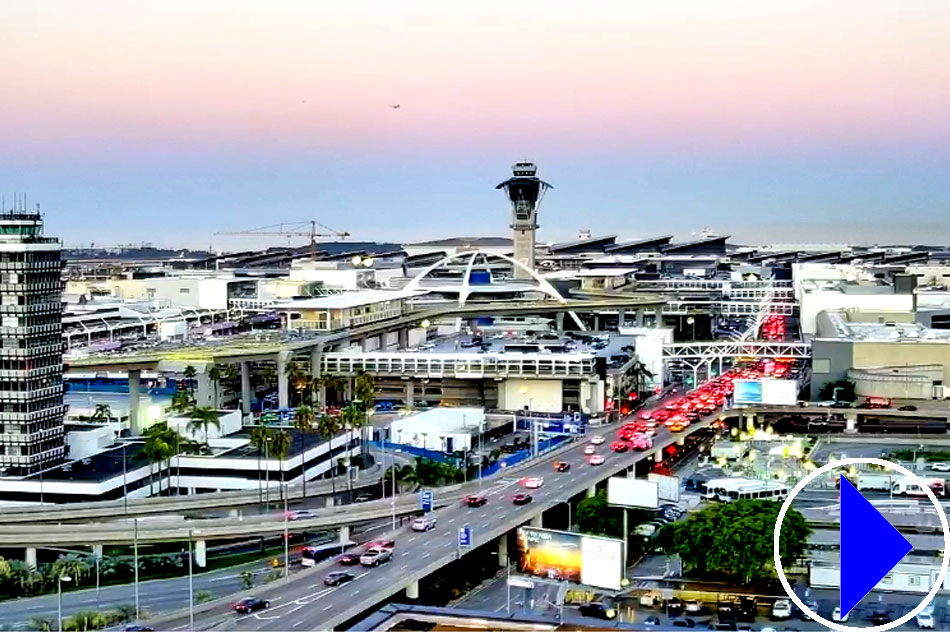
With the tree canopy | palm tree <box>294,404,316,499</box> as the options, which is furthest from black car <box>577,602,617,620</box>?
palm tree <box>294,404,316,499</box>

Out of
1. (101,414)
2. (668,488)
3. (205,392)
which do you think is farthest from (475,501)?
(205,392)

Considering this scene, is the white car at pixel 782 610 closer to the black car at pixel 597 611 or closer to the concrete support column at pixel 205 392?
the black car at pixel 597 611

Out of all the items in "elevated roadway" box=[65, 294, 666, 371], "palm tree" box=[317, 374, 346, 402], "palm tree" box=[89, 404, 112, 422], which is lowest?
"palm tree" box=[89, 404, 112, 422]

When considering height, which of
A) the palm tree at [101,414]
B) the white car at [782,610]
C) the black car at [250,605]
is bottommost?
the white car at [782,610]

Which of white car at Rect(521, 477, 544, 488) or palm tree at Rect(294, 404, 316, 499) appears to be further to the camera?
palm tree at Rect(294, 404, 316, 499)

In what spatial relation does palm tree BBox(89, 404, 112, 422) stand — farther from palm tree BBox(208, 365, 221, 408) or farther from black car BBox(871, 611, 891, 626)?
black car BBox(871, 611, 891, 626)

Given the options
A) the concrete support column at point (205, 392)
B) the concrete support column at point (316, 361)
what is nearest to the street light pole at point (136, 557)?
the concrete support column at point (205, 392)
